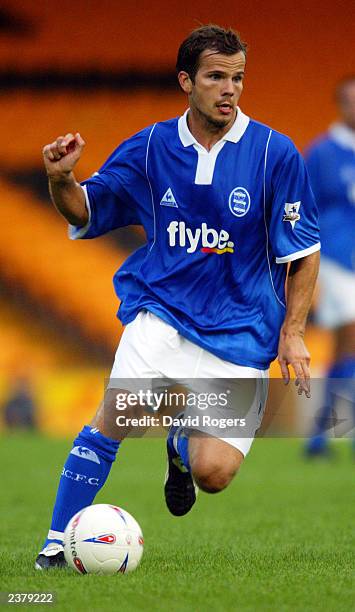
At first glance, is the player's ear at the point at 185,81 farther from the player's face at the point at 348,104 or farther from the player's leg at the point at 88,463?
the player's face at the point at 348,104

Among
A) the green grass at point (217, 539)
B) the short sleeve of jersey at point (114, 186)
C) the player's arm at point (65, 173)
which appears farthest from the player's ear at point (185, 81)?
the green grass at point (217, 539)

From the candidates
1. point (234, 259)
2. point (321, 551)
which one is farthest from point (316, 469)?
point (234, 259)

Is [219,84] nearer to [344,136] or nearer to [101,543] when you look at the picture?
[101,543]

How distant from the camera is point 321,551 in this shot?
5.23 metres

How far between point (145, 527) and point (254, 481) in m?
2.63

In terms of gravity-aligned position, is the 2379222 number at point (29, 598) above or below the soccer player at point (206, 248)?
below

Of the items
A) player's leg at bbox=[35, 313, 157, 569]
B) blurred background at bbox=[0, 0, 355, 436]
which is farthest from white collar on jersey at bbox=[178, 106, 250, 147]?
blurred background at bbox=[0, 0, 355, 436]

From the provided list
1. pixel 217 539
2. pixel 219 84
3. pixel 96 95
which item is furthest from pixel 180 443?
pixel 96 95

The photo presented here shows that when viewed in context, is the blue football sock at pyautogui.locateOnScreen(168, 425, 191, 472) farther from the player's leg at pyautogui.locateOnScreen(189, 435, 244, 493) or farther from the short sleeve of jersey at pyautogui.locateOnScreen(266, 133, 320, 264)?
the short sleeve of jersey at pyautogui.locateOnScreen(266, 133, 320, 264)

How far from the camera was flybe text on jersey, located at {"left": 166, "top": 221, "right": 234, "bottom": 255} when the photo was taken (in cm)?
486

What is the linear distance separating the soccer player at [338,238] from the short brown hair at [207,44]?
5.23 meters

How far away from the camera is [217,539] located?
19.1 feet

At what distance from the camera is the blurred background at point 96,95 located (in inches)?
606

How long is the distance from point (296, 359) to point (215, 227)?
0.65m
